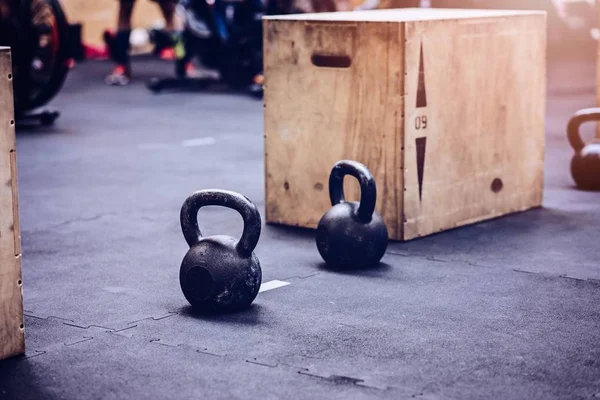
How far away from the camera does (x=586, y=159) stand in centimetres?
564

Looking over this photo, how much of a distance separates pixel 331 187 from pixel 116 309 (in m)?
1.14

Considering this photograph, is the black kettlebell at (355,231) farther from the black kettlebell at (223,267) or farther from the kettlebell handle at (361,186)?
the black kettlebell at (223,267)

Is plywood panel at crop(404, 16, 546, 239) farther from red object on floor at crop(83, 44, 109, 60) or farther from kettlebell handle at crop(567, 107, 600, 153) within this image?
red object on floor at crop(83, 44, 109, 60)

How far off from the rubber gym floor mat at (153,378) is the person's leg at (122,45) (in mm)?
8378

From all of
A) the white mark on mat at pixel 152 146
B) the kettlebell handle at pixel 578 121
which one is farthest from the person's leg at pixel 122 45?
the kettlebell handle at pixel 578 121

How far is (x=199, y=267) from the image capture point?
3424mm

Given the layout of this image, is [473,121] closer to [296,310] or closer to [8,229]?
[296,310]

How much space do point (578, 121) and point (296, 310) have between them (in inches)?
112

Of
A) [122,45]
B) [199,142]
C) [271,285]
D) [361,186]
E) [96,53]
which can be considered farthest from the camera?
[96,53]

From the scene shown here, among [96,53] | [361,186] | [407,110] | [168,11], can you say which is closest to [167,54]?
[96,53]

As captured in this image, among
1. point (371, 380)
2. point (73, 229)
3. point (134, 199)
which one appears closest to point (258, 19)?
point (134, 199)

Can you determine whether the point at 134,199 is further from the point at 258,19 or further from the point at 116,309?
the point at 258,19

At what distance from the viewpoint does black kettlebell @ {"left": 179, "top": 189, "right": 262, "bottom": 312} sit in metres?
3.40

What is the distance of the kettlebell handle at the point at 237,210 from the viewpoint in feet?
11.2
